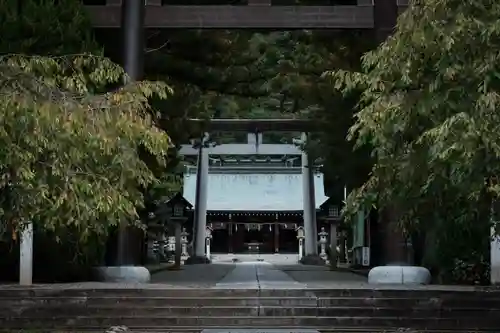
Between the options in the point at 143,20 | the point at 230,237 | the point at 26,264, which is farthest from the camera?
the point at 230,237

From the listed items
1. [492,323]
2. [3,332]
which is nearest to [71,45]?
[3,332]

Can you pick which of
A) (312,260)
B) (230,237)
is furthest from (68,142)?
Answer: (230,237)

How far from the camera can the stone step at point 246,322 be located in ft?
38.8

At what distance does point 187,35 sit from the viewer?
18.2 meters

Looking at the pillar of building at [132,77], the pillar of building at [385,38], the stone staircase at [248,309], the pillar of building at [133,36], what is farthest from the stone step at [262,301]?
the pillar of building at [133,36]

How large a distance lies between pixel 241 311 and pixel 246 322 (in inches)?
11.3

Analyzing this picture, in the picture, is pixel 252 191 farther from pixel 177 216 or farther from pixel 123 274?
pixel 123 274

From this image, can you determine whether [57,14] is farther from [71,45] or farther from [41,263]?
[41,263]

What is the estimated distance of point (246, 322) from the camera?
470 inches

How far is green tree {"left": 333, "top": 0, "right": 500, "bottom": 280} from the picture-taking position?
623 centimetres

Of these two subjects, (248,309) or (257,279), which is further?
(257,279)

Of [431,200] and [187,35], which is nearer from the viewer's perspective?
[431,200]

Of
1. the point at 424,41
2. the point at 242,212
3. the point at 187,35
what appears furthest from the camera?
the point at 242,212

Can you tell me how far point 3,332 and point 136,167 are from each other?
5429 mm
